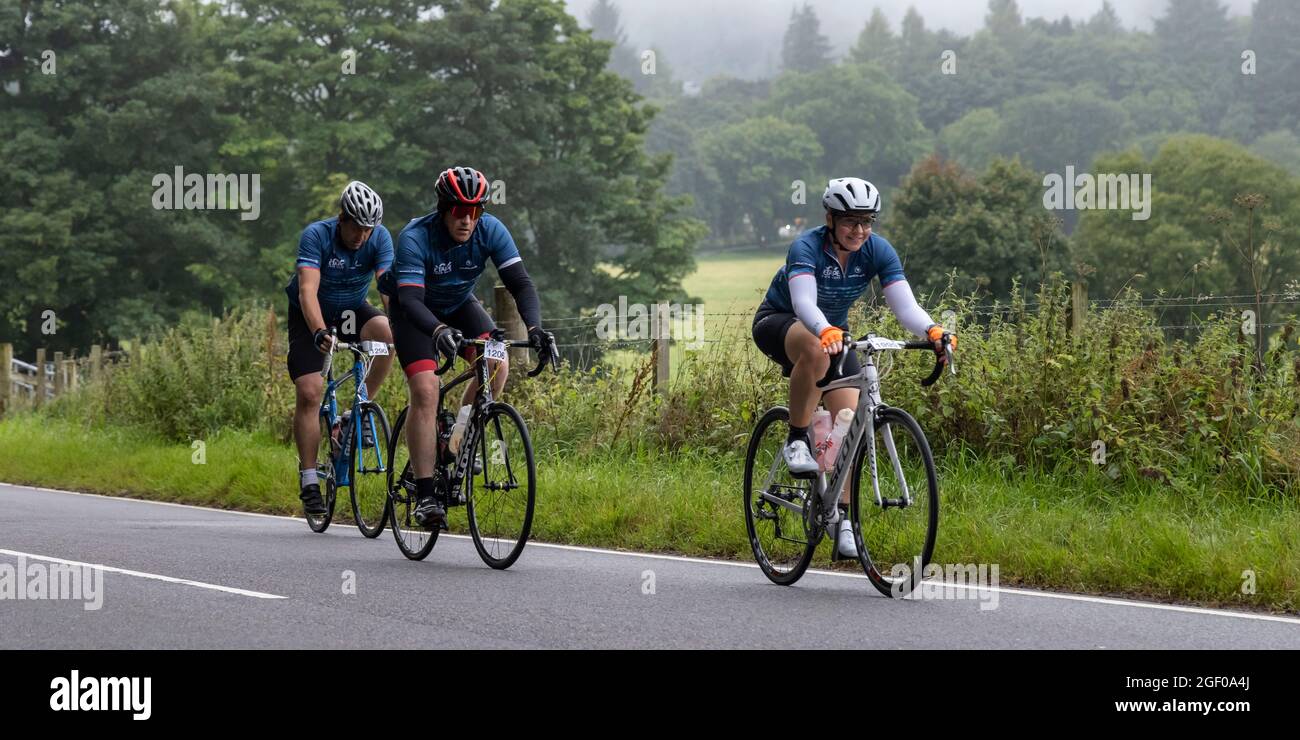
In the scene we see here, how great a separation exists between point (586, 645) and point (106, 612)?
7.76 ft

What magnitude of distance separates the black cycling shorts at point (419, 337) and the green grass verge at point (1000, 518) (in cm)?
184

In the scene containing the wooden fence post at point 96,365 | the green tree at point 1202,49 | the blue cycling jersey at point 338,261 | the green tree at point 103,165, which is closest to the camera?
the blue cycling jersey at point 338,261

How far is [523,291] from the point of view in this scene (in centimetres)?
923

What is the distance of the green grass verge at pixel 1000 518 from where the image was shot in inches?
319

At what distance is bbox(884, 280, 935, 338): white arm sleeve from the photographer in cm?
795

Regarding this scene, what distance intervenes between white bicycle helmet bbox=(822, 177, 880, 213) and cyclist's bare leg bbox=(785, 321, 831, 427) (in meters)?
0.62

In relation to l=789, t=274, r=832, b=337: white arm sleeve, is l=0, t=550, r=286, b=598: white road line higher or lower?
lower

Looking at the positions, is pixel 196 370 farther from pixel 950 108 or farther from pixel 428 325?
pixel 950 108

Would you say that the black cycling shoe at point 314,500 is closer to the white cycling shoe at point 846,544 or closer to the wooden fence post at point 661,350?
the wooden fence post at point 661,350

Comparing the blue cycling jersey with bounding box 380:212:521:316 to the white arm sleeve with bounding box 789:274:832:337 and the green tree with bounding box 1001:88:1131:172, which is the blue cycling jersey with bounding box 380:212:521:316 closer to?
the white arm sleeve with bounding box 789:274:832:337

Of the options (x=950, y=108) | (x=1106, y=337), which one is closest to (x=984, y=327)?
(x=1106, y=337)

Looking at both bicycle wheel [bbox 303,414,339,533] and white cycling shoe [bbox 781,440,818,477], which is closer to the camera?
white cycling shoe [bbox 781,440,818,477]

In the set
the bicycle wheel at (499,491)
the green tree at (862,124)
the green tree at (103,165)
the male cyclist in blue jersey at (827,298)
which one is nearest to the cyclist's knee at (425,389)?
the bicycle wheel at (499,491)

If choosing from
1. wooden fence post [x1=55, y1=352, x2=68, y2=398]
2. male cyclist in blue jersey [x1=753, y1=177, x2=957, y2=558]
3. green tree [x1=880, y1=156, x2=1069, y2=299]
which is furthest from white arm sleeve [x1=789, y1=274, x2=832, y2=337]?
green tree [x1=880, y1=156, x2=1069, y2=299]
